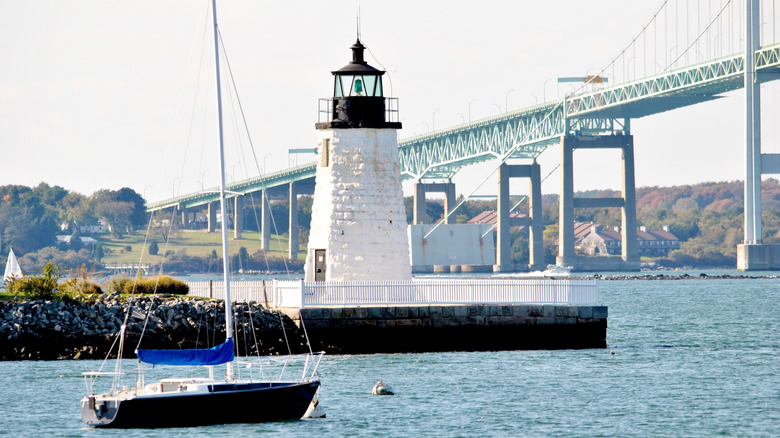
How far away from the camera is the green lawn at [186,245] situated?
121 m

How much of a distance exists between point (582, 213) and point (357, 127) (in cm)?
13845

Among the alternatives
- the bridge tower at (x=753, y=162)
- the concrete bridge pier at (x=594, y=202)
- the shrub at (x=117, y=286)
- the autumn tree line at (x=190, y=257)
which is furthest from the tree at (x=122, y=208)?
the shrub at (x=117, y=286)

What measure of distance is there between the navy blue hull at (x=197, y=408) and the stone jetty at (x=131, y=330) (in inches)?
272

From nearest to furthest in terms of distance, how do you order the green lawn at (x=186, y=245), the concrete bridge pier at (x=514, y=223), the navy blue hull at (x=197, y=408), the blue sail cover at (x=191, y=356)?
the navy blue hull at (x=197, y=408), the blue sail cover at (x=191, y=356), the concrete bridge pier at (x=514, y=223), the green lawn at (x=186, y=245)

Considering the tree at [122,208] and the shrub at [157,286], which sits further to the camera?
the tree at [122,208]

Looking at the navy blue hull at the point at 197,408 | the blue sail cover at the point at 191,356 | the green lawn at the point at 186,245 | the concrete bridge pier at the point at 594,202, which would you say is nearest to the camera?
the navy blue hull at the point at 197,408

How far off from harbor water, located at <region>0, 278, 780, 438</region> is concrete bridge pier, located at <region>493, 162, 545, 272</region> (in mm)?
72106

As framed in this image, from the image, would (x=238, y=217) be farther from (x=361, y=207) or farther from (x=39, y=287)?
(x=361, y=207)

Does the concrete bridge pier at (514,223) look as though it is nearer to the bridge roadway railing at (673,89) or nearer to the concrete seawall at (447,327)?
the bridge roadway railing at (673,89)

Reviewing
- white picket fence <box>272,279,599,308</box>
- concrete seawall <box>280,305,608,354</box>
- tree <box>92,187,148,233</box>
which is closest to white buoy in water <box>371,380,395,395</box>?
concrete seawall <box>280,305,608,354</box>

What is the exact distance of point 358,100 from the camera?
1077 inches

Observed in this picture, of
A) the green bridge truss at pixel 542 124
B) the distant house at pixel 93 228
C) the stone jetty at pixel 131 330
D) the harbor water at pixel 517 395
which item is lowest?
the harbor water at pixel 517 395

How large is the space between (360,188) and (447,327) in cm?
326

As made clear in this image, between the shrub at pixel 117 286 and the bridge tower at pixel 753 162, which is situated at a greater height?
the bridge tower at pixel 753 162
